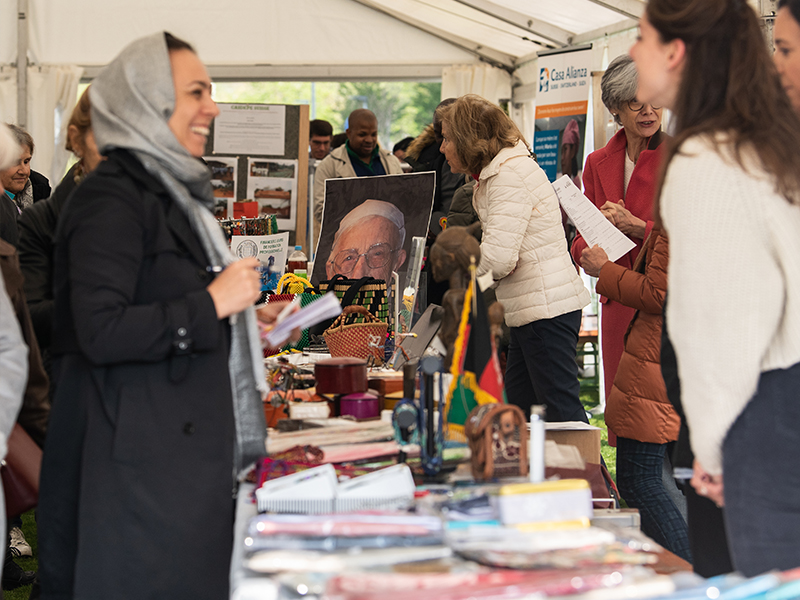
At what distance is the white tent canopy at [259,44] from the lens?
309 inches

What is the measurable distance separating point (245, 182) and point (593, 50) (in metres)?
2.82

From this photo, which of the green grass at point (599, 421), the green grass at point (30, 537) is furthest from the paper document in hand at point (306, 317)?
the green grass at point (599, 421)

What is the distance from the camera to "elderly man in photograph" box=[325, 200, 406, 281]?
360cm

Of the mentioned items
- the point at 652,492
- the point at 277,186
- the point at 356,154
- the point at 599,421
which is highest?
the point at 356,154

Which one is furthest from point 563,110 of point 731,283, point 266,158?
point 731,283

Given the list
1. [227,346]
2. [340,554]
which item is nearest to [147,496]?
[227,346]

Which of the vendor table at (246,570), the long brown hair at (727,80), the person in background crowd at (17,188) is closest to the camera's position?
the vendor table at (246,570)

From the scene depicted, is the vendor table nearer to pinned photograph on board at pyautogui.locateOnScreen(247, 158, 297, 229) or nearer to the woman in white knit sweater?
the woman in white knit sweater

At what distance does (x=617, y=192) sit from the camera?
2932mm

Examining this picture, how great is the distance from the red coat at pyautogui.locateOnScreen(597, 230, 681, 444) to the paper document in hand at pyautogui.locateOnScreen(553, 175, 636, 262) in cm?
38

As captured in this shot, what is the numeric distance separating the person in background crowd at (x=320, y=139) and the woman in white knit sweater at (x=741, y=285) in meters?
6.08

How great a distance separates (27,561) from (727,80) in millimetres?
3019

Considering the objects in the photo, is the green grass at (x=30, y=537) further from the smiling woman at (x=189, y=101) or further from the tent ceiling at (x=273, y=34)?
the tent ceiling at (x=273, y=34)

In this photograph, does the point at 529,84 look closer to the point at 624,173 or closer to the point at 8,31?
the point at 8,31
